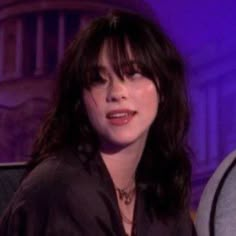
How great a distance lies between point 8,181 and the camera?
3.75 ft

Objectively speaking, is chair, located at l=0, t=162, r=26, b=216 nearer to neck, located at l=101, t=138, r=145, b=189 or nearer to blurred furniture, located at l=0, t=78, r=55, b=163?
neck, located at l=101, t=138, r=145, b=189

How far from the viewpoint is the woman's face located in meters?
0.91

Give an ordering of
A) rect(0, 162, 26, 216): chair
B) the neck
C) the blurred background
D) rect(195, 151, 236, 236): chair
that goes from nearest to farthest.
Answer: rect(195, 151, 236, 236): chair < the neck < rect(0, 162, 26, 216): chair < the blurred background

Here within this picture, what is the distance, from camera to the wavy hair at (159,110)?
959 mm

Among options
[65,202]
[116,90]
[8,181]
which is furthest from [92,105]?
[8,181]

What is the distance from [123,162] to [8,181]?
9.8 inches

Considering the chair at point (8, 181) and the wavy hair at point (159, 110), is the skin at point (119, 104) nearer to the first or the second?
the wavy hair at point (159, 110)

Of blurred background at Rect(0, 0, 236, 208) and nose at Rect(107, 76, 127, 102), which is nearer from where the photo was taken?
nose at Rect(107, 76, 127, 102)

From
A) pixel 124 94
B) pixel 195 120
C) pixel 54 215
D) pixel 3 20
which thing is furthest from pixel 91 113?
pixel 3 20

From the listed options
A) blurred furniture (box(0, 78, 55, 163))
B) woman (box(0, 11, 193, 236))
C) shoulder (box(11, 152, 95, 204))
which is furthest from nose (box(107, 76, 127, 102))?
blurred furniture (box(0, 78, 55, 163))

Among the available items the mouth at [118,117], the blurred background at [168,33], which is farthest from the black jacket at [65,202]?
the blurred background at [168,33]

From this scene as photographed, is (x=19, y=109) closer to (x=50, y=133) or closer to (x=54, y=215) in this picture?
(x=50, y=133)

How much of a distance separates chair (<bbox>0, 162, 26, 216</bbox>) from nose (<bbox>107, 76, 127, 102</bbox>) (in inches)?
13.0

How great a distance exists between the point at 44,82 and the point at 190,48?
46 cm
